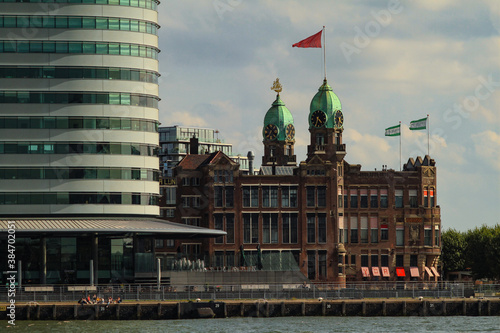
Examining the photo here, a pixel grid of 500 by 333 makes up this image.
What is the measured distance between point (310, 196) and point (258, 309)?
65025 millimetres

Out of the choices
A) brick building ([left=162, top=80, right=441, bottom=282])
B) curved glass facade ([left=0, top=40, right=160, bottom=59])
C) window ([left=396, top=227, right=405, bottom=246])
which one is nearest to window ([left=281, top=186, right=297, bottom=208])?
brick building ([left=162, top=80, right=441, bottom=282])

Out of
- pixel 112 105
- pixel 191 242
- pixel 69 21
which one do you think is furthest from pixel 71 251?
pixel 191 242

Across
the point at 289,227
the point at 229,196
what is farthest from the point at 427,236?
the point at 229,196

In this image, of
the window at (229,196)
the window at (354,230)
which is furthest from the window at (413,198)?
the window at (229,196)

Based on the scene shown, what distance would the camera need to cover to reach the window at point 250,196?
583ft

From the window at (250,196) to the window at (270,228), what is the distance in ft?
8.59

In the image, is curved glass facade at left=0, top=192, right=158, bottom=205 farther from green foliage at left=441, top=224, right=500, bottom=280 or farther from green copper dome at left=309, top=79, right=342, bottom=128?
green foliage at left=441, top=224, right=500, bottom=280

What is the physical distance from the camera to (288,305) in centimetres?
11688

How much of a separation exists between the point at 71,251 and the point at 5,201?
10.1m

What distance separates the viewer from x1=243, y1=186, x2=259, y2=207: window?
178 meters

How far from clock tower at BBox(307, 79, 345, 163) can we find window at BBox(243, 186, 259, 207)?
12876 mm

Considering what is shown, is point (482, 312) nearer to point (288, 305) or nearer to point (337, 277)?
point (288, 305)

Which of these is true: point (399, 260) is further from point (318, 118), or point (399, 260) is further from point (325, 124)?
point (318, 118)

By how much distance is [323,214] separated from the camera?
179m
